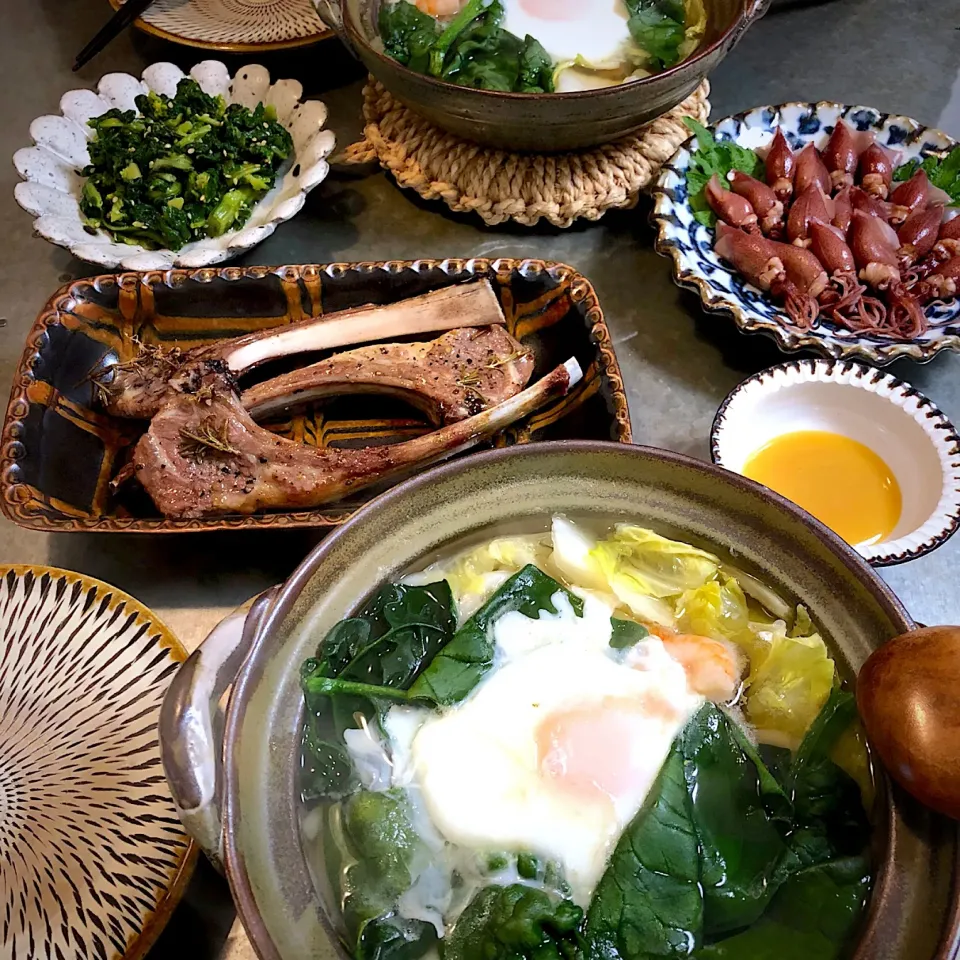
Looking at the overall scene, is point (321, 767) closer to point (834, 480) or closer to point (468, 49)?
point (834, 480)

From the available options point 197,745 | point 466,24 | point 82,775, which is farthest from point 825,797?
point 466,24

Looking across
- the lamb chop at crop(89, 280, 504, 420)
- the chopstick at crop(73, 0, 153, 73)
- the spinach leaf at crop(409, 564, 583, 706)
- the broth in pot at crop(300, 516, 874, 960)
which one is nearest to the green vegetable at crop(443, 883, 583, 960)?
the broth in pot at crop(300, 516, 874, 960)

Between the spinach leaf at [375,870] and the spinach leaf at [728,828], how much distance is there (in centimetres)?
36

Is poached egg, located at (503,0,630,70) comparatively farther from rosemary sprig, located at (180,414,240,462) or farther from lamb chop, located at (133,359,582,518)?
rosemary sprig, located at (180,414,240,462)

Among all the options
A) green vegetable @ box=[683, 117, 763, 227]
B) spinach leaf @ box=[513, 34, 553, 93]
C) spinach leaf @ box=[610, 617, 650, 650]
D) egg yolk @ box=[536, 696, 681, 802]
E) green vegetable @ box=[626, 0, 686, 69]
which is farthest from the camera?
green vegetable @ box=[626, 0, 686, 69]

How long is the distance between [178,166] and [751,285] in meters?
1.54

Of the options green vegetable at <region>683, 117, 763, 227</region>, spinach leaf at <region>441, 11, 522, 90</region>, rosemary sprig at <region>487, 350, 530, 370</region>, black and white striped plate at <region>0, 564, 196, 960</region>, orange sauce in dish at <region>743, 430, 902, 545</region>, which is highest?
spinach leaf at <region>441, 11, 522, 90</region>

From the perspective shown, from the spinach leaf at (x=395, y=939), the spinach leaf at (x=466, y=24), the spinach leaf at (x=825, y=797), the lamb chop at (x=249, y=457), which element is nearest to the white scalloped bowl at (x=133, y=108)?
the spinach leaf at (x=466, y=24)

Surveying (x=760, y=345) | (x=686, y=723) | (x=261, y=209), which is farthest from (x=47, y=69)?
(x=686, y=723)

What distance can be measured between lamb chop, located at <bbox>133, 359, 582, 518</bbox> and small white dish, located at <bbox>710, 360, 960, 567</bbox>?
387 mm

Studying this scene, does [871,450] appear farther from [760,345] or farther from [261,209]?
[261,209]

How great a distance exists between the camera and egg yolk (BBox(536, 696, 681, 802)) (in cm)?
106

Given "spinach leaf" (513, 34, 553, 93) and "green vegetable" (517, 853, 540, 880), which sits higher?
"spinach leaf" (513, 34, 553, 93)

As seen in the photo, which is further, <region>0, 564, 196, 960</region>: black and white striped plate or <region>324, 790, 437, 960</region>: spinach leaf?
<region>0, 564, 196, 960</region>: black and white striped plate
